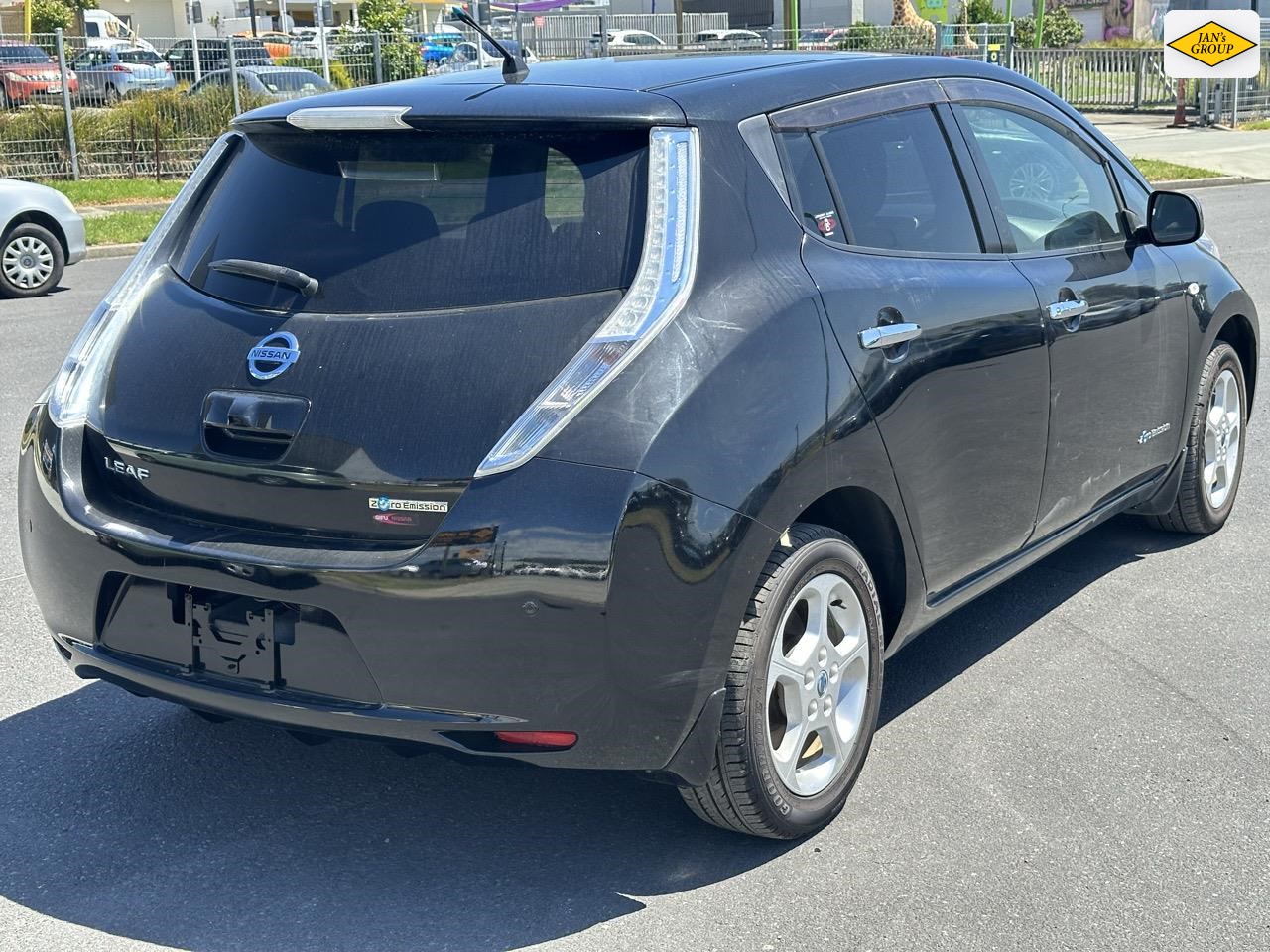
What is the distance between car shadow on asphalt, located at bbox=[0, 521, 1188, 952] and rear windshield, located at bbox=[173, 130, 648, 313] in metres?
1.05

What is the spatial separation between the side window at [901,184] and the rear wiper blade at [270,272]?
1.31m

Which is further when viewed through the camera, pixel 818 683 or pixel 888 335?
pixel 888 335

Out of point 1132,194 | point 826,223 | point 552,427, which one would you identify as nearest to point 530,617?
point 552,427

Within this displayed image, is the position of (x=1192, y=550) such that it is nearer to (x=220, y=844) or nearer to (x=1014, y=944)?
(x=1014, y=944)

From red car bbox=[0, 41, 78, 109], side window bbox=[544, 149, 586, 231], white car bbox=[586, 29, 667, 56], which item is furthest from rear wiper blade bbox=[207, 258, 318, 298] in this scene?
red car bbox=[0, 41, 78, 109]

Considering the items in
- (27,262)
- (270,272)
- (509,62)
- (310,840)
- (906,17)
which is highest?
(906,17)

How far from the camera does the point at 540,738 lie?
3121 millimetres

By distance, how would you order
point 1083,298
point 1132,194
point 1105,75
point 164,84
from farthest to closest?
point 1105,75 → point 164,84 → point 1132,194 → point 1083,298

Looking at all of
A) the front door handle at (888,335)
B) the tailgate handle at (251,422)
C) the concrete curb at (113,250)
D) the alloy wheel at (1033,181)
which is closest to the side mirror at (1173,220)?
the alloy wheel at (1033,181)

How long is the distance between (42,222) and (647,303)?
11.3m

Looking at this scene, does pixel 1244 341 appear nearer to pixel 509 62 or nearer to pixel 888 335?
pixel 888 335

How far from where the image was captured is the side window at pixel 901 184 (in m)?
3.85

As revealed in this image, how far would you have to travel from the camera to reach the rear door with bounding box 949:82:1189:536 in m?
4.46

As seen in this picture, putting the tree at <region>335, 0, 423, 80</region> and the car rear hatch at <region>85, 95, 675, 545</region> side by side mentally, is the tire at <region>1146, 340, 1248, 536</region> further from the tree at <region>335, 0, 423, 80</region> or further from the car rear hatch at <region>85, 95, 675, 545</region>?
the tree at <region>335, 0, 423, 80</region>
